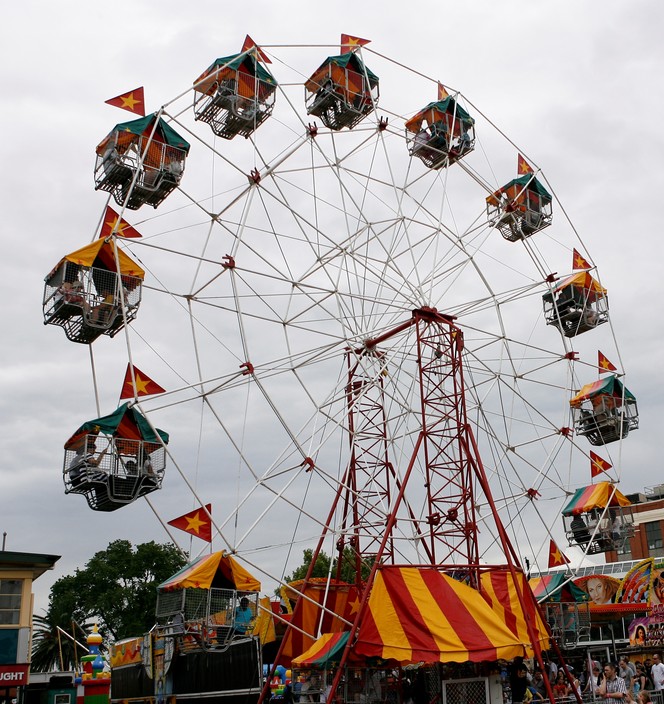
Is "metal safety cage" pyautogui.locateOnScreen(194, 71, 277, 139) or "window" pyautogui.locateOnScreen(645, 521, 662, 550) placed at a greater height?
"metal safety cage" pyautogui.locateOnScreen(194, 71, 277, 139)

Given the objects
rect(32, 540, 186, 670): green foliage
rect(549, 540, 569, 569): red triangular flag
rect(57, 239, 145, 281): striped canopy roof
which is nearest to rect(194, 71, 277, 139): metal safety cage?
rect(57, 239, 145, 281): striped canopy roof

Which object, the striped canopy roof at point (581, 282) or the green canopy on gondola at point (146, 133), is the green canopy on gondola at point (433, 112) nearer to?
the striped canopy roof at point (581, 282)

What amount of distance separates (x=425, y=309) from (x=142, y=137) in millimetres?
7959

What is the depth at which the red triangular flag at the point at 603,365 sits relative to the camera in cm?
2528

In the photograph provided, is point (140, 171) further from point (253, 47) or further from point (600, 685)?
point (600, 685)

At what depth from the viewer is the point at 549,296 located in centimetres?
2480

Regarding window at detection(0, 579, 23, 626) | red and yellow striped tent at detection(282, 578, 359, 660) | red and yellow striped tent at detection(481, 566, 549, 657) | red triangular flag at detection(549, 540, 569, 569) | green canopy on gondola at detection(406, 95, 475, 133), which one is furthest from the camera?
green canopy on gondola at detection(406, 95, 475, 133)

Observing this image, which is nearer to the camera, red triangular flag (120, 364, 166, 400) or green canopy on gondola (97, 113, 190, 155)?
red triangular flag (120, 364, 166, 400)

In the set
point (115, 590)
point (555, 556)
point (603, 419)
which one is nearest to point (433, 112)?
point (603, 419)

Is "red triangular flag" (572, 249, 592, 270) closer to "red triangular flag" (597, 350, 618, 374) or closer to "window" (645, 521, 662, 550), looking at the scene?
"red triangular flag" (597, 350, 618, 374)

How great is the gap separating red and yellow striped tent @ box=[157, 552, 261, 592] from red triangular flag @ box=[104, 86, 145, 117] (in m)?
9.43

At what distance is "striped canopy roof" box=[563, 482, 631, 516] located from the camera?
77.4 feet

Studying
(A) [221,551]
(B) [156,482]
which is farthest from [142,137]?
(A) [221,551]

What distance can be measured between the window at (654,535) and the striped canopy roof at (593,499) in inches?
1211
